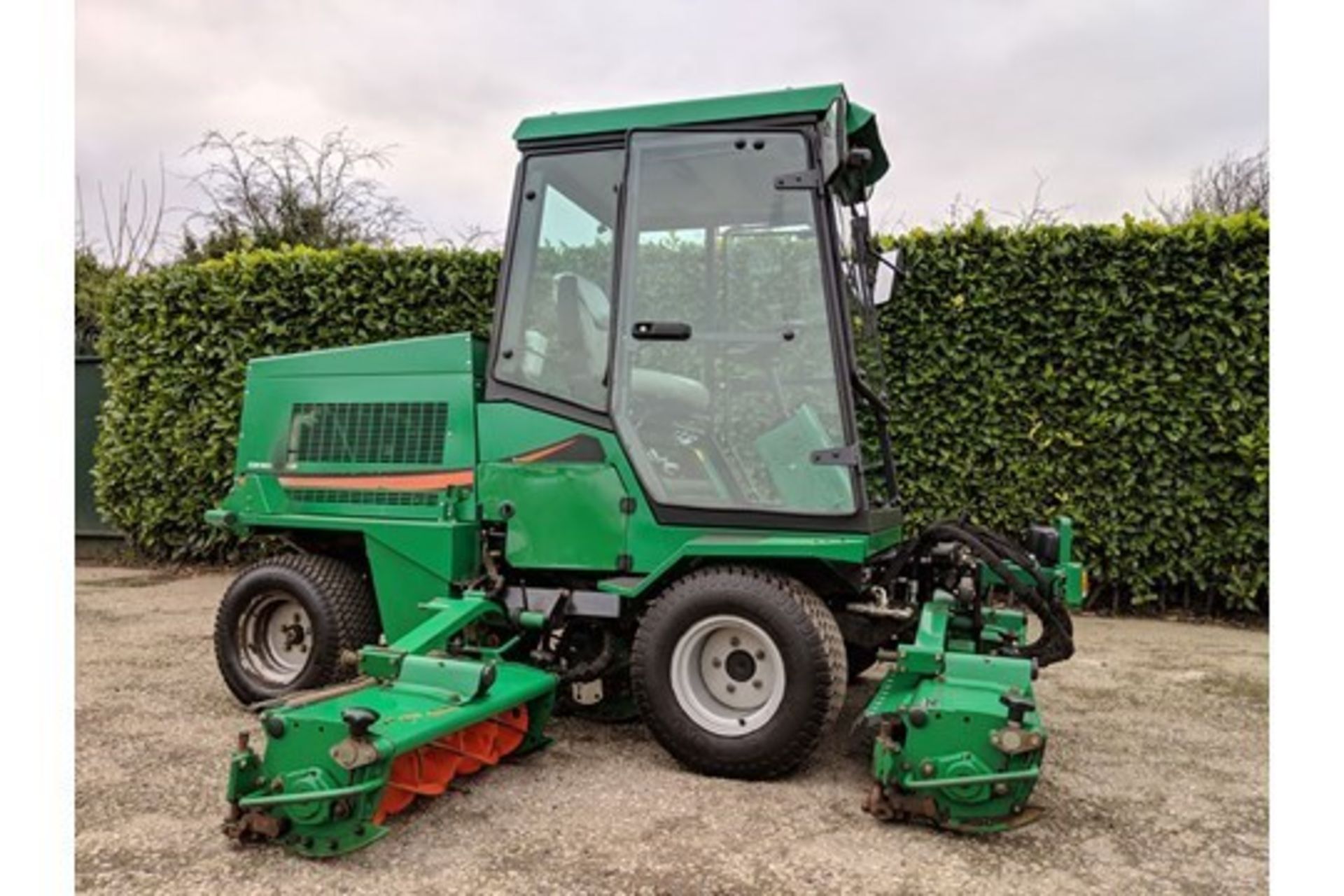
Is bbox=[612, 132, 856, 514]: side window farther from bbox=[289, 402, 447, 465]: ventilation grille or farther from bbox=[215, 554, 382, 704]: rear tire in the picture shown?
bbox=[215, 554, 382, 704]: rear tire

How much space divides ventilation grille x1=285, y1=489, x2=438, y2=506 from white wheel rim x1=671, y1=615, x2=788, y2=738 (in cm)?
131

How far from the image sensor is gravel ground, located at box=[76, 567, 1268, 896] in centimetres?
263

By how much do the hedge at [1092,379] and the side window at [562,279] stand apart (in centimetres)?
288

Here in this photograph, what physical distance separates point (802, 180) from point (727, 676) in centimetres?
179

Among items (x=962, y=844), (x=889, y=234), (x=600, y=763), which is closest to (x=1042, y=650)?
(x=962, y=844)

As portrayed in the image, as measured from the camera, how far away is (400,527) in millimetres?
4035

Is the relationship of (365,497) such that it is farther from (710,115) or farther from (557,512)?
(710,115)

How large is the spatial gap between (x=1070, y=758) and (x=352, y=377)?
11.0ft

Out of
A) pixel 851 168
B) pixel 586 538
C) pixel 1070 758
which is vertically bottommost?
pixel 1070 758

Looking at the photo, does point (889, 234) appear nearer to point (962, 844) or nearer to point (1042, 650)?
point (1042, 650)

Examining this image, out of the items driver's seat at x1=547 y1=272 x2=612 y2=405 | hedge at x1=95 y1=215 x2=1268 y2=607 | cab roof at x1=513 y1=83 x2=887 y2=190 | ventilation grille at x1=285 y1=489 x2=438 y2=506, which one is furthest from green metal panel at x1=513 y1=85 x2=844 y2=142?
hedge at x1=95 y1=215 x2=1268 y2=607

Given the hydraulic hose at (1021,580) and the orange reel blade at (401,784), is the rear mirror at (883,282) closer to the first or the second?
the hydraulic hose at (1021,580)

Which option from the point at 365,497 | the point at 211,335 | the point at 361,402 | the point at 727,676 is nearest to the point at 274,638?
the point at 365,497

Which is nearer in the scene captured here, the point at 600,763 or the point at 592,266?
the point at 600,763
